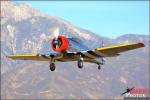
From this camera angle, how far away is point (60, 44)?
161ft

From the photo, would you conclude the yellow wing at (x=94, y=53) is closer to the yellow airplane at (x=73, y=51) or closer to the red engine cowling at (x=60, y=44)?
the yellow airplane at (x=73, y=51)

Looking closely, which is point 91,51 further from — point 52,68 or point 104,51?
point 52,68

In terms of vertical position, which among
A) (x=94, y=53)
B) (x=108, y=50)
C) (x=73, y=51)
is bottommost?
(x=94, y=53)

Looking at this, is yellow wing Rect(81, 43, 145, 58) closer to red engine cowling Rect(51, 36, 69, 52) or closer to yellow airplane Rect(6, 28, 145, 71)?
yellow airplane Rect(6, 28, 145, 71)

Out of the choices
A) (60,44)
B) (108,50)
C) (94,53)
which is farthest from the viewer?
(94,53)

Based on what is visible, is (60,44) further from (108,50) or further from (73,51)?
(108,50)

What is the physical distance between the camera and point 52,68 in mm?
48844

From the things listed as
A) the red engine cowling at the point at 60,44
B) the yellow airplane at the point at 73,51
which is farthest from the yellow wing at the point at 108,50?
the red engine cowling at the point at 60,44

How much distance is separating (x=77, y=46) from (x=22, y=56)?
28.4ft

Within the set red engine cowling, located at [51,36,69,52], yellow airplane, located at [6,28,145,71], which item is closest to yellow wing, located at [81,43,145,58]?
yellow airplane, located at [6,28,145,71]

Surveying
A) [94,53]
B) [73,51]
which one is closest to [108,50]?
[94,53]

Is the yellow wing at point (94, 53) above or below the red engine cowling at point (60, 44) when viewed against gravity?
below

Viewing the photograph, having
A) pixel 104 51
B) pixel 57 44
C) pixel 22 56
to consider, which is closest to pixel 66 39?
pixel 57 44

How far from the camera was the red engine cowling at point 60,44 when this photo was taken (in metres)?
48.7
